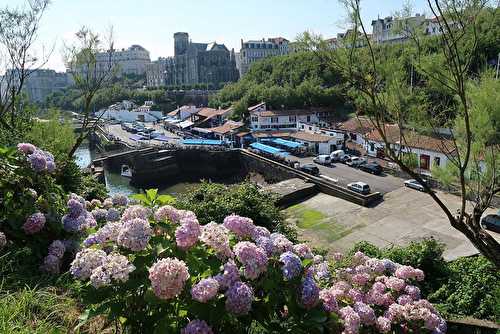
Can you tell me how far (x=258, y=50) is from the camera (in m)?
90.9

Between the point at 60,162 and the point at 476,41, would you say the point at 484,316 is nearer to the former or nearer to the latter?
the point at 476,41

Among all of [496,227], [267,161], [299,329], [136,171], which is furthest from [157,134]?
[299,329]

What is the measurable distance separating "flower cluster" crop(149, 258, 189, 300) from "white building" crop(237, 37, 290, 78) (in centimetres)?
9033

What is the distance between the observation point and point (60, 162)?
7.25 metres

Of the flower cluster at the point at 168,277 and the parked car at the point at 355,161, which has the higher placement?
the flower cluster at the point at 168,277

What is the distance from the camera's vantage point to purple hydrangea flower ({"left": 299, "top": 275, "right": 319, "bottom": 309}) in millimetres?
2839

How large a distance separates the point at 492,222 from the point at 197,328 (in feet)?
55.9

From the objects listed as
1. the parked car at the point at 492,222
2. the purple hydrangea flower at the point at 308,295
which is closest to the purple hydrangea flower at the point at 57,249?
the purple hydrangea flower at the point at 308,295

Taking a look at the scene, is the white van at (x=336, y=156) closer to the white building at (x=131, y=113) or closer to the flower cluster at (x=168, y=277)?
the flower cluster at (x=168, y=277)

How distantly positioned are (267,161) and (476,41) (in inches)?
978

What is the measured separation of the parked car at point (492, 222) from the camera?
51.6ft

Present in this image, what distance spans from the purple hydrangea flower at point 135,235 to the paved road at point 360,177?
2074 cm

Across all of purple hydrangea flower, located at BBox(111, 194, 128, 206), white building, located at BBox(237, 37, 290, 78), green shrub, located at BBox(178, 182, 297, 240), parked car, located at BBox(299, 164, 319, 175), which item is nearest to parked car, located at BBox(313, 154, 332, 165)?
parked car, located at BBox(299, 164, 319, 175)

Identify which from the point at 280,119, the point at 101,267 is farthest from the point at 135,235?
the point at 280,119
